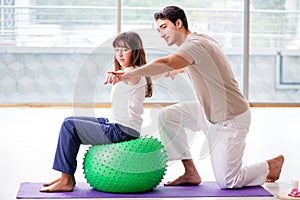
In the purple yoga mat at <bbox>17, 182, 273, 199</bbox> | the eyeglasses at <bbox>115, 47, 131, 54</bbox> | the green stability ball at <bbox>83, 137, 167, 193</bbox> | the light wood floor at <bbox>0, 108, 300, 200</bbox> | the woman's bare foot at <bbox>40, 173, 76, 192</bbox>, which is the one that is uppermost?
the eyeglasses at <bbox>115, 47, 131, 54</bbox>

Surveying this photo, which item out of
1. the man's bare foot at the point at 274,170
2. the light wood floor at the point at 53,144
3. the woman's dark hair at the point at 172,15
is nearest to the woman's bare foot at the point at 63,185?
the light wood floor at the point at 53,144

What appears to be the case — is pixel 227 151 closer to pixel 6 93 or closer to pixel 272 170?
pixel 272 170

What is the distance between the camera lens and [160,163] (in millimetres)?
3541

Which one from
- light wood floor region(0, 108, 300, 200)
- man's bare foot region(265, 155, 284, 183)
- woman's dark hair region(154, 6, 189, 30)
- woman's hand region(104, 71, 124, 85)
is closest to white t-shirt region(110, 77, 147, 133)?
light wood floor region(0, 108, 300, 200)

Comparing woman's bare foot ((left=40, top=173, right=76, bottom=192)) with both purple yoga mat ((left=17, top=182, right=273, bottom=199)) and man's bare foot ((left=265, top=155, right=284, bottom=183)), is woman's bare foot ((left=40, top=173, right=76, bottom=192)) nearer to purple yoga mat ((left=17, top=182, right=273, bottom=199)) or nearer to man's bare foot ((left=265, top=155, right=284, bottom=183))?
purple yoga mat ((left=17, top=182, right=273, bottom=199))

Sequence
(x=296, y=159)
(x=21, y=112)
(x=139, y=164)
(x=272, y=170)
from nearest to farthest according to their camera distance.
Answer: (x=139, y=164), (x=272, y=170), (x=296, y=159), (x=21, y=112)

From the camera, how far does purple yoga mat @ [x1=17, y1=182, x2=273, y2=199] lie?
11.5 feet

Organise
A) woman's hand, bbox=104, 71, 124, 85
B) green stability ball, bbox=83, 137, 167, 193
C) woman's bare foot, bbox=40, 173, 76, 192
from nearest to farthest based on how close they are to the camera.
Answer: woman's hand, bbox=104, 71, 124, 85, green stability ball, bbox=83, 137, 167, 193, woman's bare foot, bbox=40, 173, 76, 192

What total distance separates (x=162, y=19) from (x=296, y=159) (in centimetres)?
163

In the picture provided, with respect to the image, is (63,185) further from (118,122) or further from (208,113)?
(208,113)

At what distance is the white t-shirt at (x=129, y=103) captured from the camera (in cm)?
353

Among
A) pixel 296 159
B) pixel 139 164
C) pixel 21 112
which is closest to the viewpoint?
Result: pixel 139 164

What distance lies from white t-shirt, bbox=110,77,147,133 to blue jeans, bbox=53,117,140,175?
4cm

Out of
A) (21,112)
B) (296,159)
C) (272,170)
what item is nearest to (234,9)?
(21,112)
